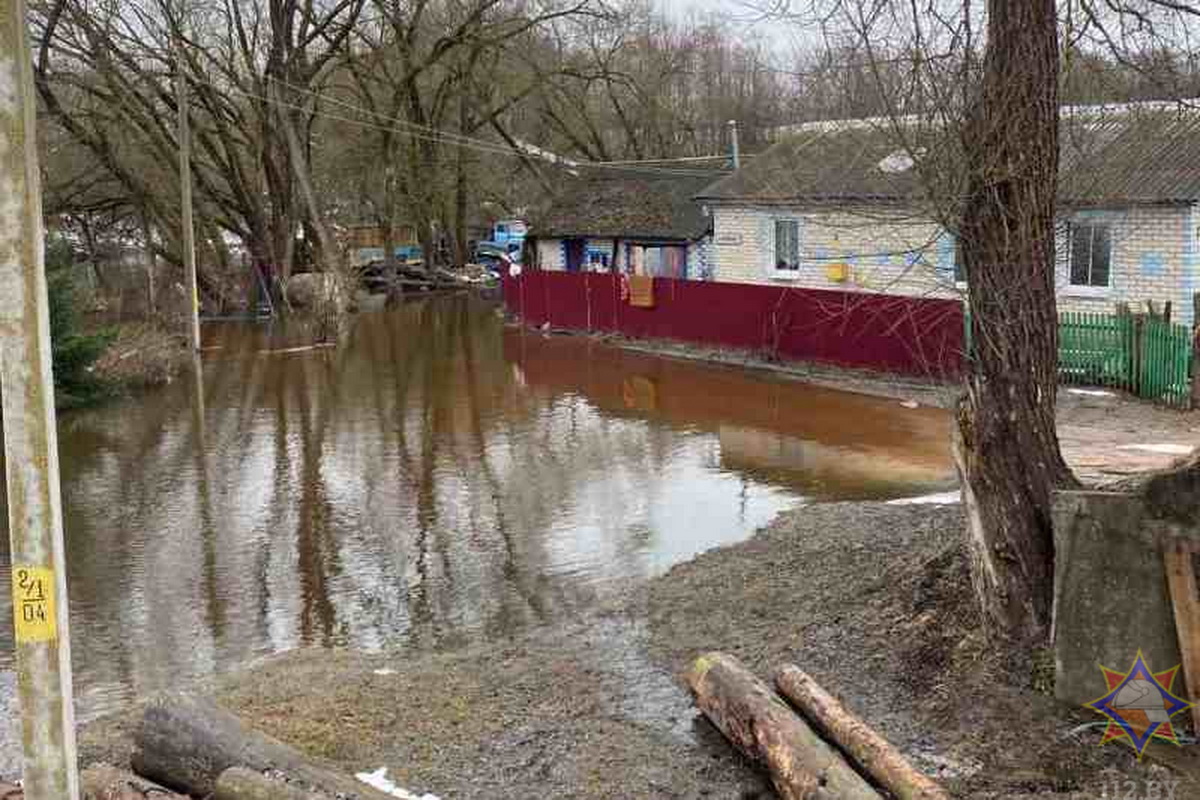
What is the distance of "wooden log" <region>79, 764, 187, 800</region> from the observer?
6.34m

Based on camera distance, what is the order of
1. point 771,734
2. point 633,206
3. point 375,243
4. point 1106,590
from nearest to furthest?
point 771,734 → point 1106,590 → point 633,206 → point 375,243

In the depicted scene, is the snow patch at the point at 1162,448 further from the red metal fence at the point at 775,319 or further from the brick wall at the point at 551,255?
the brick wall at the point at 551,255

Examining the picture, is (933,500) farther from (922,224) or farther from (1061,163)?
(1061,163)

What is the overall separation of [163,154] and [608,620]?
32.8 metres

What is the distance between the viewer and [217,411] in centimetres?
2208

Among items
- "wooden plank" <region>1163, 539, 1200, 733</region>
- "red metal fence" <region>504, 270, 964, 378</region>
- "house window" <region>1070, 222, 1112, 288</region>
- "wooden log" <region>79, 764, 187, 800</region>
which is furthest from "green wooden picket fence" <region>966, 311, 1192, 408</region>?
"wooden log" <region>79, 764, 187, 800</region>

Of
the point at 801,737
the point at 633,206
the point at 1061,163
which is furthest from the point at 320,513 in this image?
the point at 633,206

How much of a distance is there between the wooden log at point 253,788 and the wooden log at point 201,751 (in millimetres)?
272

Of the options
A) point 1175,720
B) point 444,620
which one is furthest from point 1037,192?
point 444,620

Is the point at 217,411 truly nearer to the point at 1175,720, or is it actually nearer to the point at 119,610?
the point at 119,610

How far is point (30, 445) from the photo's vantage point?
15.7 feet

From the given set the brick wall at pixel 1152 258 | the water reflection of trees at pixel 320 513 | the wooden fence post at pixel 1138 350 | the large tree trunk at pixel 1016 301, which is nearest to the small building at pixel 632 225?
the water reflection of trees at pixel 320 513

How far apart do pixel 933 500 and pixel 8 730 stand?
30.0 feet

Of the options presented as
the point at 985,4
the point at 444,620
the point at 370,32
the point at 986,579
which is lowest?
the point at 444,620
